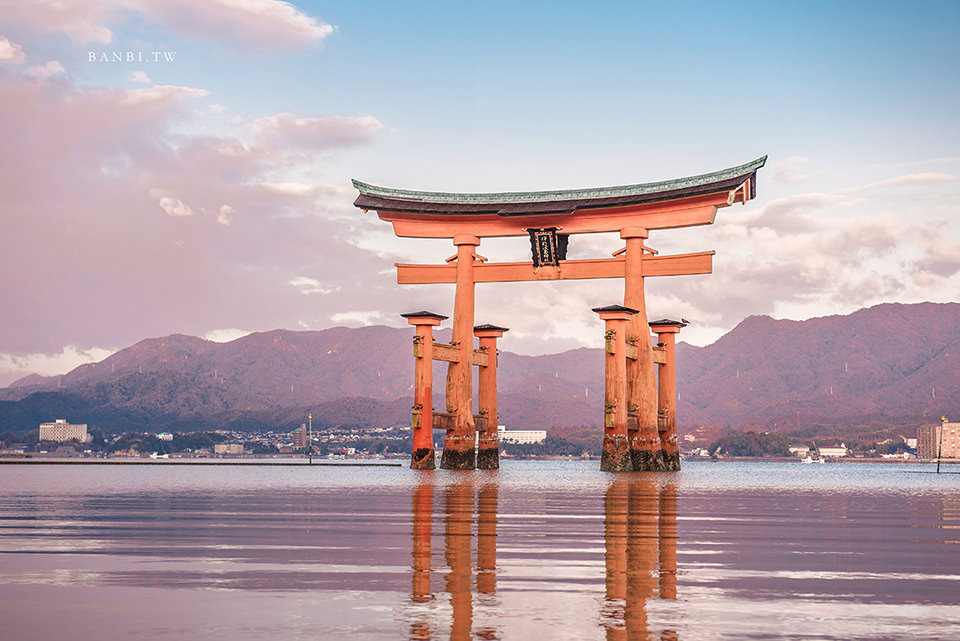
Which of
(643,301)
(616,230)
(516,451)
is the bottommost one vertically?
(516,451)

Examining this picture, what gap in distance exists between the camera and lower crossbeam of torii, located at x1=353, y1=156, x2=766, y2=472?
50344mm

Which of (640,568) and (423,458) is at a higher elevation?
(640,568)

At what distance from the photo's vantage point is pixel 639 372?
52750mm

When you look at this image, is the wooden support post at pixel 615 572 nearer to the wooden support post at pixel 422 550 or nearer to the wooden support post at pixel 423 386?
the wooden support post at pixel 422 550

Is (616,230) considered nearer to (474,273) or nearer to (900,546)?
(474,273)

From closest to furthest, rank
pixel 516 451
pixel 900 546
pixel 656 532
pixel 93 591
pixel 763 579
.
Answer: pixel 93 591 → pixel 763 579 → pixel 900 546 → pixel 656 532 → pixel 516 451

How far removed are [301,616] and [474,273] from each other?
48.2 metres

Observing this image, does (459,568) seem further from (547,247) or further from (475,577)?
(547,247)

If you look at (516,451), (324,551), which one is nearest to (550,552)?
(324,551)

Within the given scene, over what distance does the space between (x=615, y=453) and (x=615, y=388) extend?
3414mm

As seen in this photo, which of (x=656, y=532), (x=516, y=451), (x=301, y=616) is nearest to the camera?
(x=301, y=616)

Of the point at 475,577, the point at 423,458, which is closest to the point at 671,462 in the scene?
the point at 423,458

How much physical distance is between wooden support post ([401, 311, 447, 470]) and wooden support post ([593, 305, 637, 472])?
328 inches

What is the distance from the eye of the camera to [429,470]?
2050 inches
